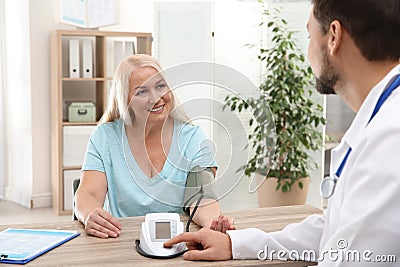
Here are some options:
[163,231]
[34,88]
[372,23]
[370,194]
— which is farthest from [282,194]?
[370,194]

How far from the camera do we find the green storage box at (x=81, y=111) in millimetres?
4832

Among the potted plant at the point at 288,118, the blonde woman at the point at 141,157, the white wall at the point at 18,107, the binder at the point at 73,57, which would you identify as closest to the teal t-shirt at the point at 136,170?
the blonde woman at the point at 141,157

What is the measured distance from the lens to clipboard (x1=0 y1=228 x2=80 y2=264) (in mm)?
1544

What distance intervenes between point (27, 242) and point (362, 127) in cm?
100

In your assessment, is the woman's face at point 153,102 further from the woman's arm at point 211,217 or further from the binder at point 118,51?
the binder at point 118,51

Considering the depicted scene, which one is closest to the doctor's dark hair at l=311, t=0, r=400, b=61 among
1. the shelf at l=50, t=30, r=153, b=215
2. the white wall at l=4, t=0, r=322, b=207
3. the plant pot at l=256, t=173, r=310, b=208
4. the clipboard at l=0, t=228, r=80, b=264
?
the clipboard at l=0, t=228, r=80, b=264

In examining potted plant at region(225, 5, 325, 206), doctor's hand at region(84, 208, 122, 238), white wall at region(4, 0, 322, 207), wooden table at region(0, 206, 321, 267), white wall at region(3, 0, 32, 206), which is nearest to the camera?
wooden table at region(0, 206, 321, 267)

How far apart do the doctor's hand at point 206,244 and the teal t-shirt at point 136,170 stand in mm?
181

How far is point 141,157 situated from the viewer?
1.92 meters

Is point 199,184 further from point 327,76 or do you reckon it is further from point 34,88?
point 34,88

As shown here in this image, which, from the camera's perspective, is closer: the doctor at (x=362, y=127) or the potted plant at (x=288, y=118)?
the doctor at (x=362, y=127)

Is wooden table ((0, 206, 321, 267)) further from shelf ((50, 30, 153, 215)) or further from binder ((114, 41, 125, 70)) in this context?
binder ((114, 41, 125, 70))

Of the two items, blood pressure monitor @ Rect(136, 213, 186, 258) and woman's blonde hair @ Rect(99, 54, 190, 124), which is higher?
woman's blonde hair @ Rect(99, 54, 190, 124)

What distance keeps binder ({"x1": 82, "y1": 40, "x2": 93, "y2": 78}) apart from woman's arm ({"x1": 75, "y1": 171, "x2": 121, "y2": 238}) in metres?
2.86
